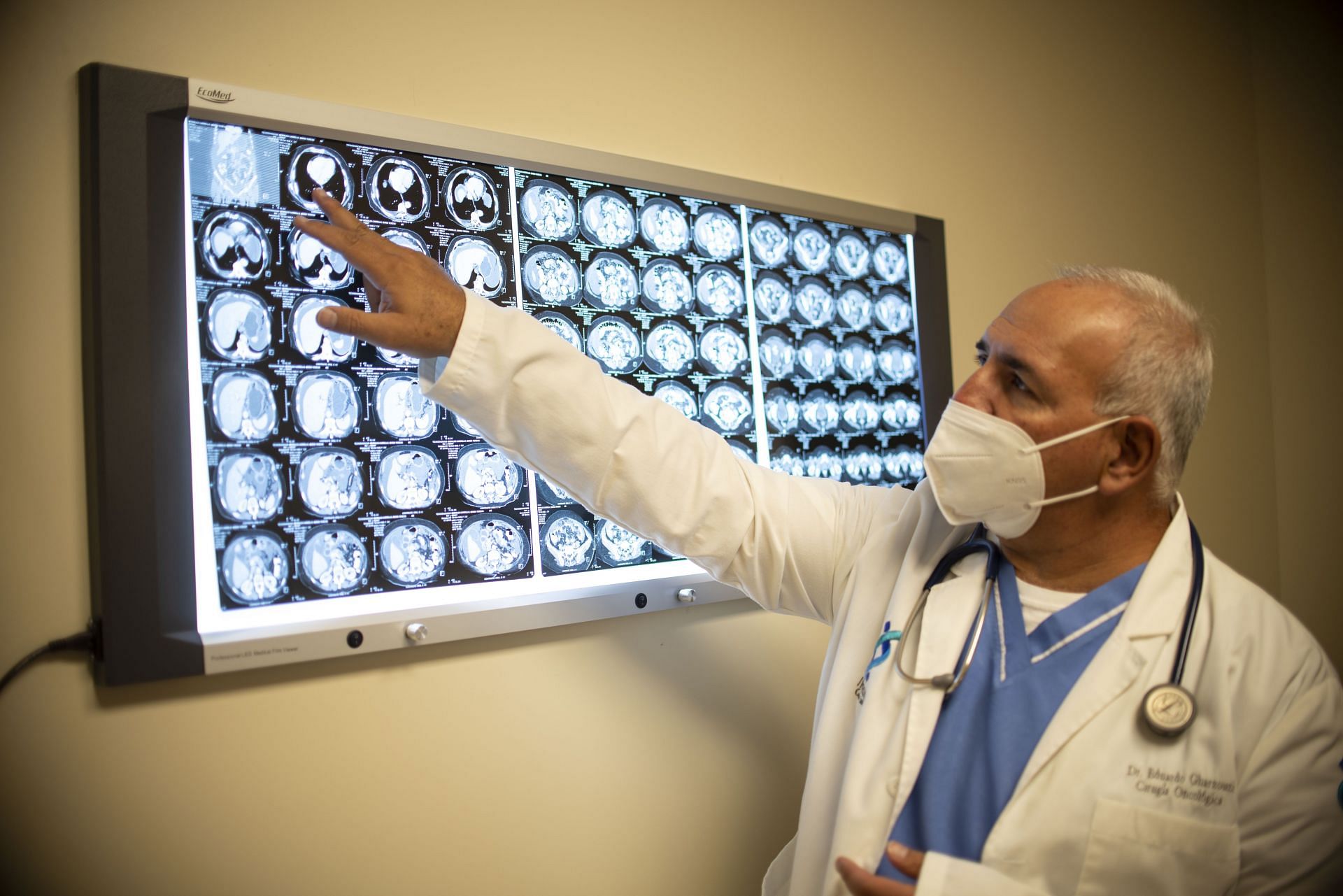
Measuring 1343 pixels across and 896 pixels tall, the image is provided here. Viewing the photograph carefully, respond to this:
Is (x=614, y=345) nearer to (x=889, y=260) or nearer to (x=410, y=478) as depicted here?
(x=410, y=478)

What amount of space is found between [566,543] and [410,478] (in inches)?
10.0

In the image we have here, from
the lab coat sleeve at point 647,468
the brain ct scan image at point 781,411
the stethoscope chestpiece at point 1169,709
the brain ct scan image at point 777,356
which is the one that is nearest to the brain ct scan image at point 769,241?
the brain ct scan image at point 777,356

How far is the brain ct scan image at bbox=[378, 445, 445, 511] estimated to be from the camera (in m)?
1.06

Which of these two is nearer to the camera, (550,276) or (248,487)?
(248,487)

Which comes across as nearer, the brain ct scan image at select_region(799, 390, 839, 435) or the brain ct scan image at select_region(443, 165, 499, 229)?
the brain ct scan image at select_region(443, 165, 499, 229)

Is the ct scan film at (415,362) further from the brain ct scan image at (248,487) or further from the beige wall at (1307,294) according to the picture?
the beige wall at (1307,294)

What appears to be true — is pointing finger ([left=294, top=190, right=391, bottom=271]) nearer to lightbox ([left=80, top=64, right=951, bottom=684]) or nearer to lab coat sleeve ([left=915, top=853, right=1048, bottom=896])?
lightbox ([left=80, top=64, right=951, bottom=684])

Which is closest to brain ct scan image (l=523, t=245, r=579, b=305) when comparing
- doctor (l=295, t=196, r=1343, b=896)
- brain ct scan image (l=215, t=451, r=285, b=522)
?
doctor (l=295, t=196, r=1343, b=896)

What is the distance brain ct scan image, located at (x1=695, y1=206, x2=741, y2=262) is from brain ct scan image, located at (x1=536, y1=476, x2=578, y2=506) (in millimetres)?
487

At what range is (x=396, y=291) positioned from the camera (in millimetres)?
928

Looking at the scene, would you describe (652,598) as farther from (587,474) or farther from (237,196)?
(237,196)

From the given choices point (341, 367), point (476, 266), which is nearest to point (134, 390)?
point (341, 367)

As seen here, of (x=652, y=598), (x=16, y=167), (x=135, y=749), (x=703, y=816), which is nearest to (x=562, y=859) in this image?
(x=703, y=816)

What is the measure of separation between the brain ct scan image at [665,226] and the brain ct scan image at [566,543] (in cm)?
46
